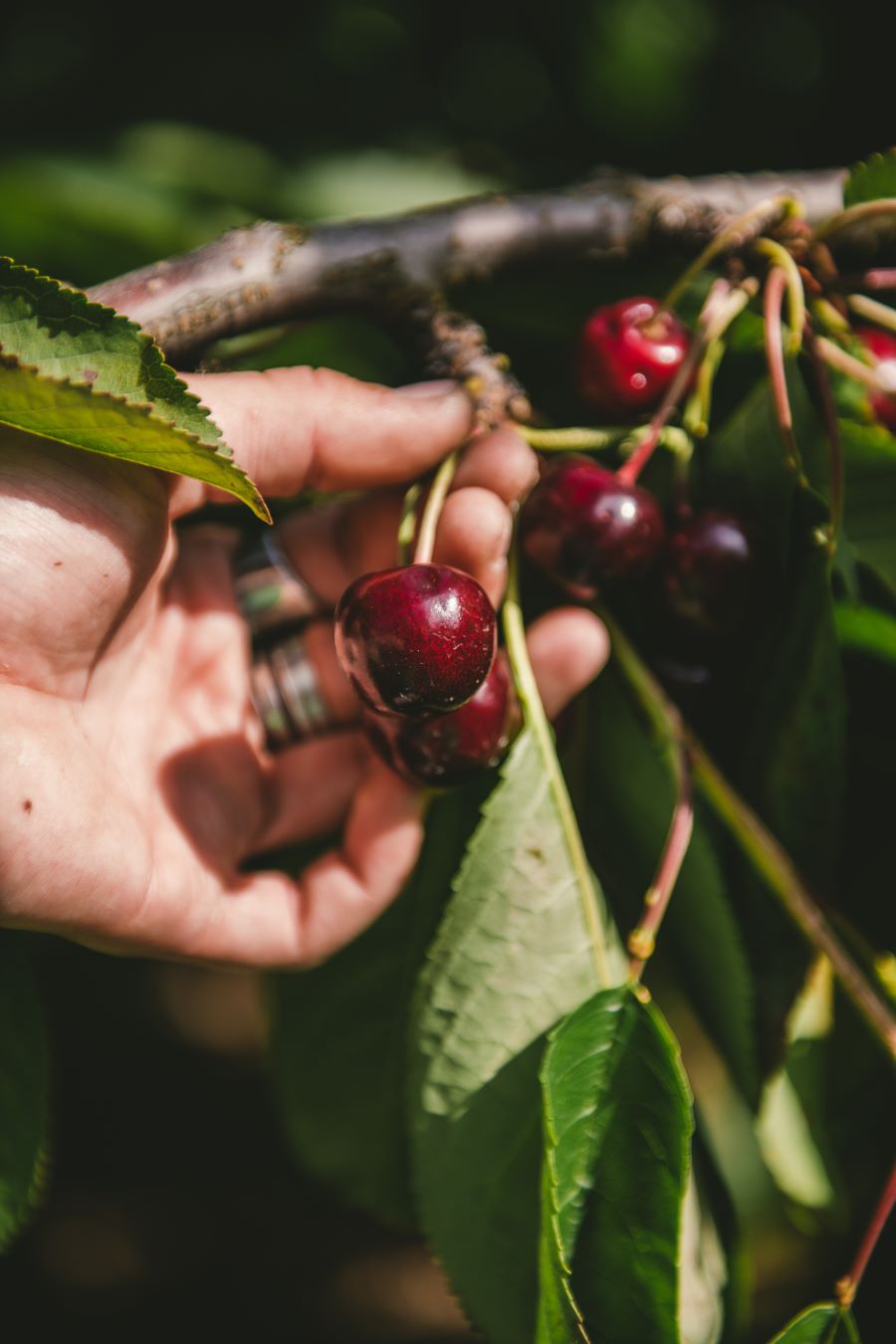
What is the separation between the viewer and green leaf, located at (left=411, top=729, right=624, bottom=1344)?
1.16m

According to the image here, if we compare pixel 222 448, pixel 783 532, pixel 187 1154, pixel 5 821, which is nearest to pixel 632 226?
pixel 783 532

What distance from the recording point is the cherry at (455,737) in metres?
1.12

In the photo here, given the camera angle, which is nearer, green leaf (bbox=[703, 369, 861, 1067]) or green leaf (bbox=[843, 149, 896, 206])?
green leaf (bbox=[703, 369, 861, 1067])

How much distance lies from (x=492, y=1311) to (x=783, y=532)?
36.0 inches

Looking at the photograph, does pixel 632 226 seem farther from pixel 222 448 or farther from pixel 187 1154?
pixel 187 1154

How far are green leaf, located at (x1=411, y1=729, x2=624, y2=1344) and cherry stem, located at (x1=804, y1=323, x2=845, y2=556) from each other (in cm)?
40

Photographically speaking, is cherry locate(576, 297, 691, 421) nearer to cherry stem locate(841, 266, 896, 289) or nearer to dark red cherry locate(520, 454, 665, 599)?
dark red cherry locate(520, 454, 665, 599)

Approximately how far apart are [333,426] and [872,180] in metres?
0.72

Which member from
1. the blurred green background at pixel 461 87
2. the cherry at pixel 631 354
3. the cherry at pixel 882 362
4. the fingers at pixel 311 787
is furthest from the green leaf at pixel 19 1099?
the blurred green background at pixel 461 87

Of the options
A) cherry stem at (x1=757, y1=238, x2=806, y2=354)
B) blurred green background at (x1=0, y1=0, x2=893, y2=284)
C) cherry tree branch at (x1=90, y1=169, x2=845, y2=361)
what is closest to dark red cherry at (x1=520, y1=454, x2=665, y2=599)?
cherry stem at (x1=757, y1=238, x2=806, y2=354)

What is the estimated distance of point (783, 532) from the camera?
1.19m

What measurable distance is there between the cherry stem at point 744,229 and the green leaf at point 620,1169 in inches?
31.8

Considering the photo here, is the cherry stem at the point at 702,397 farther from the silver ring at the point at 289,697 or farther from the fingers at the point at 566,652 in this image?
the silver ring at the point at 289,697

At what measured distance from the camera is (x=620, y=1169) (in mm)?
1010
